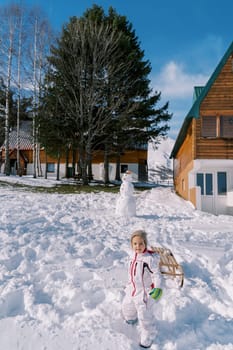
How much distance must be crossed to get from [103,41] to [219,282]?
20451 mm

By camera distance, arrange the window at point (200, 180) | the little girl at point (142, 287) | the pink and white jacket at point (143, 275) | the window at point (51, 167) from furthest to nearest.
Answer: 1. the window at point (51, 167)
2. the window at point (200, 180)
3. the pink and white jacket at point (143, 275)
4. the little girl at point (142, 287)

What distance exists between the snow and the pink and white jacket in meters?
0.52

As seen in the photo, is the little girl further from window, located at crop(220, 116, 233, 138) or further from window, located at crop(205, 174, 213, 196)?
window, located at crop(205, 174, 213, 196)

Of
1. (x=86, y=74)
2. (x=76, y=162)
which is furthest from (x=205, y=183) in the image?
(x=76, y=162)

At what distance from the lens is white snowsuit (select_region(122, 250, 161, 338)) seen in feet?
10.7

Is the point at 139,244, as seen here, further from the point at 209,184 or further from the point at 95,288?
the point at 209,184

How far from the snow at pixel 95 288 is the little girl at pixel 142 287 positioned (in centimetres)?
19

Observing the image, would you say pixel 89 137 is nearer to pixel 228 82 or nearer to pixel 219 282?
pixel 228 82

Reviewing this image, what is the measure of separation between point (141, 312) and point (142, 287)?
289mm

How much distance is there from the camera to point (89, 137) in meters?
20.6

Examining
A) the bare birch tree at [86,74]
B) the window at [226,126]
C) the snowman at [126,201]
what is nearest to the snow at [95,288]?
the snowman at [126,201]

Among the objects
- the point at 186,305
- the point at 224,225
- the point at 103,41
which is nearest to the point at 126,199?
the point at 224,225

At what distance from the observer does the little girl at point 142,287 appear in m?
3.23

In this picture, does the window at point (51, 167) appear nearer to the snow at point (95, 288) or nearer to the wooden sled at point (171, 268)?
the snow at point (95, 288)
